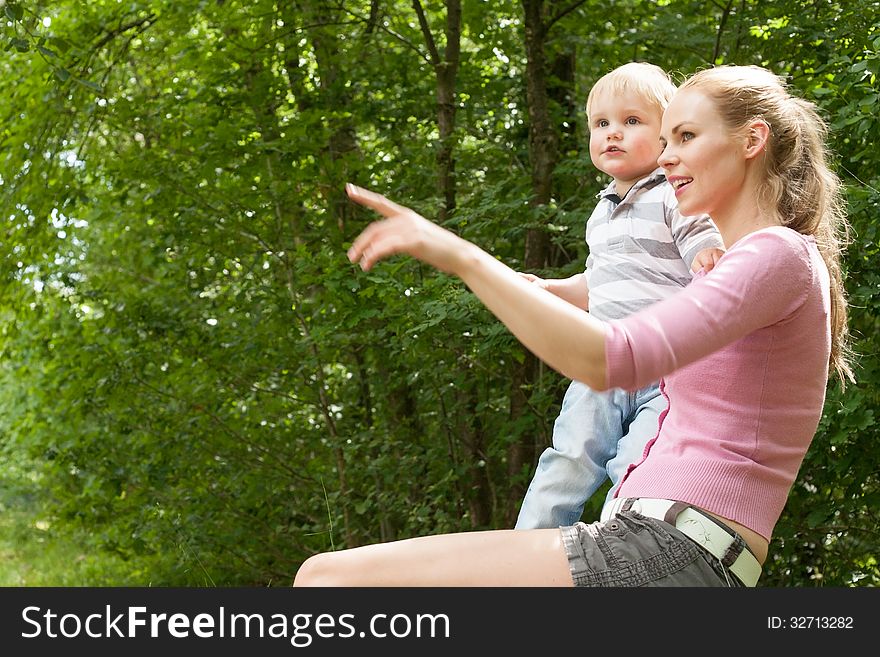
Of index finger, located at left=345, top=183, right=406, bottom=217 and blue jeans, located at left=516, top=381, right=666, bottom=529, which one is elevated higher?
index finger, located at left=345, top=183, right=406, bottom=217

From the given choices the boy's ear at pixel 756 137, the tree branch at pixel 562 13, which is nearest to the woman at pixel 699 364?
the boy's ear at pixel 756 137

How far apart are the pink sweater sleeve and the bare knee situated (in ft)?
1.67

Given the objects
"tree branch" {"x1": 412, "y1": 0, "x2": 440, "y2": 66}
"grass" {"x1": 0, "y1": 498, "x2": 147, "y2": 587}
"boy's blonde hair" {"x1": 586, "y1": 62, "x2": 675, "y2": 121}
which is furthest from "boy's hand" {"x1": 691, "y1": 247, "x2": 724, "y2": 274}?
"grass" {"x1": 0, "y1": 498, "x2": 147, "y2": 587}

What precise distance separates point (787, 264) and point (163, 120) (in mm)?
5000

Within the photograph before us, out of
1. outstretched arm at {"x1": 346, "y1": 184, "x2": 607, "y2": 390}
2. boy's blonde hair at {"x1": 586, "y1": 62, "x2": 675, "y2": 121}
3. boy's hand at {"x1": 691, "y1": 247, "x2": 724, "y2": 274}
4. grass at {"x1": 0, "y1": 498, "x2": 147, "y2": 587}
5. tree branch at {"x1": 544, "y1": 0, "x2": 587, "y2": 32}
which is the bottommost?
grass at {"x1": 0, "y1": 498, "x2": 147, "y2": 587}

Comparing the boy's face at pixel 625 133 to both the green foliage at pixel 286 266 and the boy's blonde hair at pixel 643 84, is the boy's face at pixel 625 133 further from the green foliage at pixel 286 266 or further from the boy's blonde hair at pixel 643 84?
the green foliage at pixel 286 266

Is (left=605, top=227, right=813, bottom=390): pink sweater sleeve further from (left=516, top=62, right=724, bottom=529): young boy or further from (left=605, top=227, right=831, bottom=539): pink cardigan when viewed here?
(left=516, top=62, right=724, bottom=529): young boy

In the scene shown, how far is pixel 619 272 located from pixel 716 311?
1.02 meters

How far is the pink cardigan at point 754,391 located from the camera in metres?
1.57

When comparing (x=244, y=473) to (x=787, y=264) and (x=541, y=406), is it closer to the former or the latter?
(x=541, y=406)

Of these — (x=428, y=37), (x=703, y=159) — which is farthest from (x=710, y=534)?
(x=428, y=37)

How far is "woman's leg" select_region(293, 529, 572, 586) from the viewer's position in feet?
5.22

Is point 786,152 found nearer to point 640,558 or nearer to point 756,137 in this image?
point 756,137

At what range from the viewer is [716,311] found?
4.92ft
